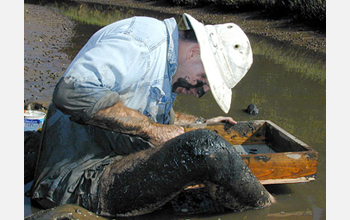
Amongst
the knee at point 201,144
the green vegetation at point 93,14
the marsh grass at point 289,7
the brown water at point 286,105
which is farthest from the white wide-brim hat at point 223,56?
the green vegetation at point 93,14

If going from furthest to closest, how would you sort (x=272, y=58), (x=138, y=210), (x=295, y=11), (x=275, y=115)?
(x=295, y=11)
(x=272, y=58)
(x=275, y=115)
(x=138, y=210)

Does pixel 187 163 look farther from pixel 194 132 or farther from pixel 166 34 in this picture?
pixel 166 34

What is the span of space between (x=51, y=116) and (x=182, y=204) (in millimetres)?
1137

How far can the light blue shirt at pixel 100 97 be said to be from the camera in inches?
87.7

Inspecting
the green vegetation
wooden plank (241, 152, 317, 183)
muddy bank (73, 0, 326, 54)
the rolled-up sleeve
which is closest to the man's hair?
the rolled-up sleeve

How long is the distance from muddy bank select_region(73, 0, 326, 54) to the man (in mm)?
8429

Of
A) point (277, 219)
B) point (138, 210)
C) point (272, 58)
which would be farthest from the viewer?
point (272, 58)

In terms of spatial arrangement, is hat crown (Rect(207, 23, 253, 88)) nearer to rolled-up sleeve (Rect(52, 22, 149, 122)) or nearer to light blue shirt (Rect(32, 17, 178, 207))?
light blue shirt (Rect(32, 17, 178, 207))

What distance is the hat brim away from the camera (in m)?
2.55

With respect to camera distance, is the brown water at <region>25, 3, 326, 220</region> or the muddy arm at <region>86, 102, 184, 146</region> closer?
the muddy arm at <region>86, 102, 184, 146</region>

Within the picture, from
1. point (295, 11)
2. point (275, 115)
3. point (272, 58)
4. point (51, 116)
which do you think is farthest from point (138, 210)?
point (295, 11)

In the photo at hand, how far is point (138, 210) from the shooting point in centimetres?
258

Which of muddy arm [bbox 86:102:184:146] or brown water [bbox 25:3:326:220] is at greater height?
muddy arm [bbox 86:102:184:146]

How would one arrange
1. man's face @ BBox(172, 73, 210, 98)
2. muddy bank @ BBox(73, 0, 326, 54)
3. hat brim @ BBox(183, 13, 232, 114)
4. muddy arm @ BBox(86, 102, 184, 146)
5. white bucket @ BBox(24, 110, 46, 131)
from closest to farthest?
muddy arm @ BBox(86, 102, 184, 146) → hat brim @ BBox(183, 13, 232, 114) → man's face @ BBox(172, 73, 210, 98) → white bucket @ BBox(24, 110, 46, 131) → muddy bank @ BBox(73, 0, 326, 54)
